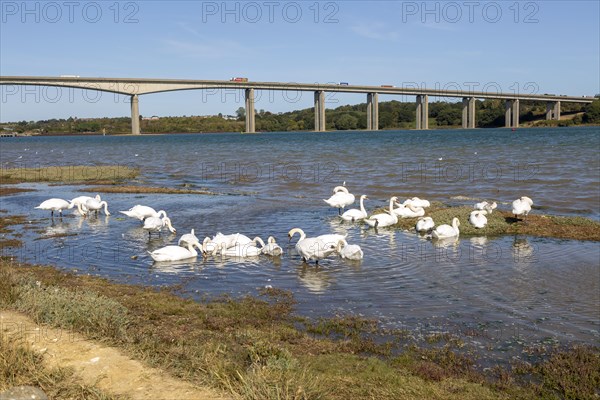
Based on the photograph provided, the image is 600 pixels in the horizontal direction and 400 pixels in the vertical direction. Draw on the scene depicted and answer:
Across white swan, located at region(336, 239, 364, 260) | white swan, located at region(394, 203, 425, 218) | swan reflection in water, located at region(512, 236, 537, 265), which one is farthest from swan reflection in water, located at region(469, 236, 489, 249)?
white swan, located at region(336, 239, 364, 260)

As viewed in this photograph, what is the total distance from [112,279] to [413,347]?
5.57m

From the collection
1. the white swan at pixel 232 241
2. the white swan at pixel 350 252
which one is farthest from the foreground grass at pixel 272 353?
the white swan at pixel 232 241

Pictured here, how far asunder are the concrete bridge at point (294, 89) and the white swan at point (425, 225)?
82.6 meters

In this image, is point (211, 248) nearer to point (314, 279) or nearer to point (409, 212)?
point (314, 279)

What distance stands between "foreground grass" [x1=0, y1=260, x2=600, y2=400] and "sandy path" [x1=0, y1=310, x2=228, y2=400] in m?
0.13

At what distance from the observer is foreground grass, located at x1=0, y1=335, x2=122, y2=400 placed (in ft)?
16.9

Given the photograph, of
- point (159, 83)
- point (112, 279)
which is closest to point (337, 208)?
point (112, 279)

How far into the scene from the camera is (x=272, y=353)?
20.1ft

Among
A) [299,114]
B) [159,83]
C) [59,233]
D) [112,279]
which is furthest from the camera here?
[299,114]

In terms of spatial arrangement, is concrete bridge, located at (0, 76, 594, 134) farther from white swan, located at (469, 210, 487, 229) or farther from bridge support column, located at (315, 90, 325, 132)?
white swan, located at (469, 210, 487, 229)

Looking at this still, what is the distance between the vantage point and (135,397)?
5.19 m

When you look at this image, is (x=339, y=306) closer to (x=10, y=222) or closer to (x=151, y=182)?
(x=10, y=222)

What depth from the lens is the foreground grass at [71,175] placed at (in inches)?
1254

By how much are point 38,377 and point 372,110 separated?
4942 inches
